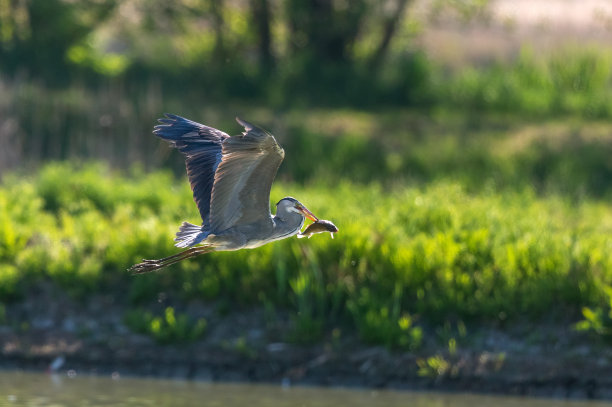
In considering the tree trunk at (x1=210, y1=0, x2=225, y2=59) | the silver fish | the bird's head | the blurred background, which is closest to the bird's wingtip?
the bird's head

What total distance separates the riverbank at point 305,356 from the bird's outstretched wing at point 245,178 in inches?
167

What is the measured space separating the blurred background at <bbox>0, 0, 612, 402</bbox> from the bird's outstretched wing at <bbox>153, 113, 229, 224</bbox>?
3.87 meters

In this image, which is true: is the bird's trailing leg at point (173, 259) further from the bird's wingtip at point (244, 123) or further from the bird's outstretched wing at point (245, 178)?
the bird's wingtip at point (244, 123)

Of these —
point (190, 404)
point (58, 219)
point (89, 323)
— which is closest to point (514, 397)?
point (190, 404)

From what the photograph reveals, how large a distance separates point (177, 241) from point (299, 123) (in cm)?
1047

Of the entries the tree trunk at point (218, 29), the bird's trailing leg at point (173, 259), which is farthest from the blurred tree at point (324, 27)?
the bird's trailing leg at point (173, 259)

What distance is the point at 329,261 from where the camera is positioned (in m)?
11.4

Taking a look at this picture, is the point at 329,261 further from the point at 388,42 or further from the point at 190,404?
the point at 388,42

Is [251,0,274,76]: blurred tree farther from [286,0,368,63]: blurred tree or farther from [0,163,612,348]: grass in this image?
[0,163,612,348]: grass

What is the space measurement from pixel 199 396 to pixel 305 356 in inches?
49.2

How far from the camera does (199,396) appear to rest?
33.4 ft

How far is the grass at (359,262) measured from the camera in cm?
1096

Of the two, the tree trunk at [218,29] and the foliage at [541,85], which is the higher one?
the tree trunk at [218,29]

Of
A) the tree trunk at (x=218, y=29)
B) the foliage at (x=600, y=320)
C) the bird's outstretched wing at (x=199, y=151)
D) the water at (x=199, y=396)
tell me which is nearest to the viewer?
the bird's outstretched wing at (x=199, y=151)
